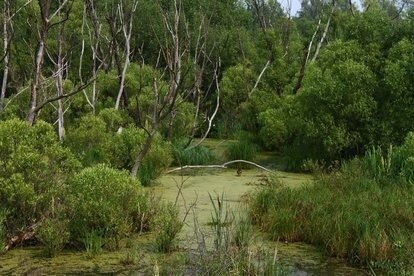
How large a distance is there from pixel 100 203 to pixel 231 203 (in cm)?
257

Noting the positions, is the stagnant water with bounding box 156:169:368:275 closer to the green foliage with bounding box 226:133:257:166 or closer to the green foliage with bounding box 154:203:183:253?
the green foliage with bounding box 154:203:183:253

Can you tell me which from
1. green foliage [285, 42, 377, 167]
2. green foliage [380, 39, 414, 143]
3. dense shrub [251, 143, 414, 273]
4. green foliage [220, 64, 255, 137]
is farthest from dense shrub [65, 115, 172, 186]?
green foliage [220, 64, 255, 137]

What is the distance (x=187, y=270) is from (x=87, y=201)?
133 centimetres

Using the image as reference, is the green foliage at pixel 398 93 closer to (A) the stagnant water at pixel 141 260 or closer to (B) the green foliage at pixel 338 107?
(B) the green foliage at pixel 338 107

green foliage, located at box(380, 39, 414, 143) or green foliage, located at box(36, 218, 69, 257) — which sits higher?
green foliage, located at box(380, 39, 414, 143)

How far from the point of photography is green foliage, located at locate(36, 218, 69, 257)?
6.00 m

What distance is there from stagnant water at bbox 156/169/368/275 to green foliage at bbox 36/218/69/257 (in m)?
1.13

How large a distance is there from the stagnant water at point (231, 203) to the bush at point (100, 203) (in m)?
0.57

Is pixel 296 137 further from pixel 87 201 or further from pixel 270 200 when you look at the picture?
pixel 87 201

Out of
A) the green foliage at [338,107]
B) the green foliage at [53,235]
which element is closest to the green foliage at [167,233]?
the green foliage at [53,235]

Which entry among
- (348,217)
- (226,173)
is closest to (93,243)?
(348,217)

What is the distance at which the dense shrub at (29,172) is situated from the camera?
6.38m

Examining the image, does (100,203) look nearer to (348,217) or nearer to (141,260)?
(141,260)

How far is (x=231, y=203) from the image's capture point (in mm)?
8508
